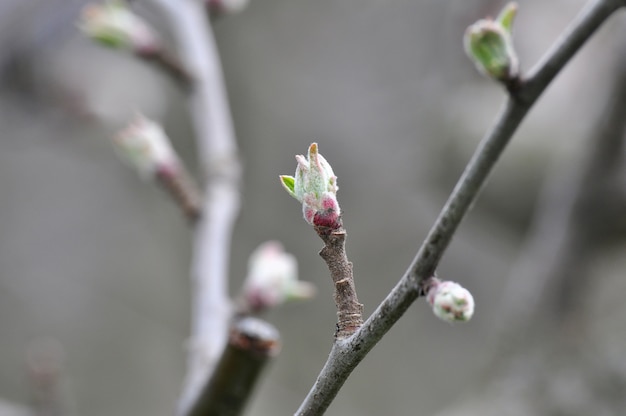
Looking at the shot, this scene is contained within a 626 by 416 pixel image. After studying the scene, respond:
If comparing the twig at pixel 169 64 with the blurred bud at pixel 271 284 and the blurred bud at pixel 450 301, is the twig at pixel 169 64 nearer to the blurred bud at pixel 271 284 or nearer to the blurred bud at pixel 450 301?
the blurred bud at pixel 271 284

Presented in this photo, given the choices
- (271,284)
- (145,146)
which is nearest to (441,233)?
(271,284)

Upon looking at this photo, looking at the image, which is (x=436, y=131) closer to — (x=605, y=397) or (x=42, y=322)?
(x=605, y=397)

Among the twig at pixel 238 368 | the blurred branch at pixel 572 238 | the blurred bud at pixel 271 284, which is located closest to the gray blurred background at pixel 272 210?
the blurred branch at pixel 572 238

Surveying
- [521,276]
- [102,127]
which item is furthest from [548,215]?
[102,127]

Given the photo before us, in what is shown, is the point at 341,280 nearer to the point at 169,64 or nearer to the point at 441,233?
the point at 441,233

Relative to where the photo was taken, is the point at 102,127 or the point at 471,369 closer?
the point at 102,127

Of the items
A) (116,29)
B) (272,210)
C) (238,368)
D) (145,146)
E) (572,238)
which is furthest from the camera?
(272,210)
